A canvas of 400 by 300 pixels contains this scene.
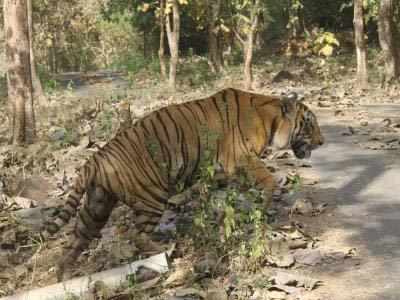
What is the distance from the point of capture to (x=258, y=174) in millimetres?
5641

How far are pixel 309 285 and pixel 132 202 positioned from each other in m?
1.51

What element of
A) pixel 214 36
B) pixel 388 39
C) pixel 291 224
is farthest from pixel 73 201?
pixel 214 36

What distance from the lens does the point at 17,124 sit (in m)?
10.5

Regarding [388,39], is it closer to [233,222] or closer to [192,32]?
[233,222]

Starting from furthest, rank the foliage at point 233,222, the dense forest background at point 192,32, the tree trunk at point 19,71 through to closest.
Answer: the dense forest background at point 192,32
the tree trunk at point 19,71
the foliage at point 233,222

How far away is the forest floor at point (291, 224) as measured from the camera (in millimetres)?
4520

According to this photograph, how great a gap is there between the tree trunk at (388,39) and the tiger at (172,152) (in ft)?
36.3

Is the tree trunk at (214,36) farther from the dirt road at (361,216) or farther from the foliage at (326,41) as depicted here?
the dirt road at (361,216)

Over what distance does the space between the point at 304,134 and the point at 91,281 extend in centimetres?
→ 263

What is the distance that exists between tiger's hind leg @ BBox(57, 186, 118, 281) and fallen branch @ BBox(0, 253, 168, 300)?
548 mm

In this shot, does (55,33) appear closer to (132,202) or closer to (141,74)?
(141,74)

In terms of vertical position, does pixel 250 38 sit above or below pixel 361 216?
above

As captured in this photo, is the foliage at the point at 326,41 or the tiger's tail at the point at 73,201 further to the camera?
the foliage at the point at 326,41

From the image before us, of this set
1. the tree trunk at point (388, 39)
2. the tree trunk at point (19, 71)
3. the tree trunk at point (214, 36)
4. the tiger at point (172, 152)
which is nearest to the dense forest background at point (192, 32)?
the tree trunk at point (214, 36)
